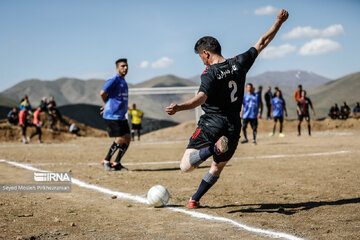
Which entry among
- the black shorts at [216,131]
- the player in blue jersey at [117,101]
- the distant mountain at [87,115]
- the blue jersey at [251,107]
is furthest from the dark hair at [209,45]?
the distant mountain at [87,115]

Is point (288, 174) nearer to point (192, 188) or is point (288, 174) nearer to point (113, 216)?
point (192, 188)

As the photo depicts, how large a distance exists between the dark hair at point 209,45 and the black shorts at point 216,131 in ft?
2.51

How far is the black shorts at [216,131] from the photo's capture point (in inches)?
203

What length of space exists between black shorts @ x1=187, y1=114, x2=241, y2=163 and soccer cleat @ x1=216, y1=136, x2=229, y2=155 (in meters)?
0.25

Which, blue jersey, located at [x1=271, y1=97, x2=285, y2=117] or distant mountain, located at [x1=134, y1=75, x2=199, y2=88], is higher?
distant mountain, located at [x1=134, y1=75, x2=199, y2=88]

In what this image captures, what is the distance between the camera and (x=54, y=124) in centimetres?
3112

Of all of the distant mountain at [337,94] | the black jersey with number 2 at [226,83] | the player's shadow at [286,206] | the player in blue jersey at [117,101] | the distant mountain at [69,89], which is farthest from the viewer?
the distant mountain at [69,89]

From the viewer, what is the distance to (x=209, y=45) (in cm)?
512

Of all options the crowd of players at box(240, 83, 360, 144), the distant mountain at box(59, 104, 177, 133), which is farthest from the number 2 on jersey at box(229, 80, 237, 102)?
the distant mountain at box(59, 104, 177, 133)

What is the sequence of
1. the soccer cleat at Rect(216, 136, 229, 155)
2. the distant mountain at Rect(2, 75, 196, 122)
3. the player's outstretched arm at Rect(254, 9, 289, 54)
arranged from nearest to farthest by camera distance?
1. the soccer cleat at Rect(216, 136, 229, 155)
2. the player's outstretched arm at Rect(254, 9, 289, 54)
3. the distant mountain at Rect(2, 75, 196, 122)

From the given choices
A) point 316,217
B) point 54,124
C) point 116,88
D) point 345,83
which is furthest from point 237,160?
point 345,83

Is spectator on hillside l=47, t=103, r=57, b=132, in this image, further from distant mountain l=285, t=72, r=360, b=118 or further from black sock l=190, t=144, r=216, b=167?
distant mountain l=285, t=72, r=360, b=118

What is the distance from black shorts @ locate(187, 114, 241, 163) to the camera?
16.9 ft

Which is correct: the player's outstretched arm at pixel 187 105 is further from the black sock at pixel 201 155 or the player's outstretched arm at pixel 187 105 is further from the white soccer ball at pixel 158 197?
the white soccer ball at pixel 158 197
